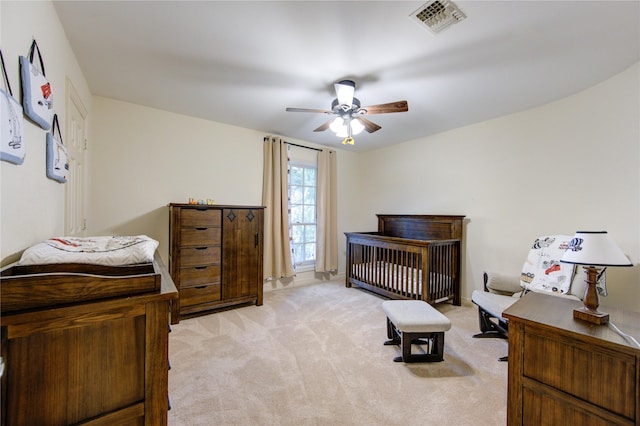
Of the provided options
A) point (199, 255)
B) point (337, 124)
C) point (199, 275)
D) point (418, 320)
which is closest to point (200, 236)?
point (199, 255)

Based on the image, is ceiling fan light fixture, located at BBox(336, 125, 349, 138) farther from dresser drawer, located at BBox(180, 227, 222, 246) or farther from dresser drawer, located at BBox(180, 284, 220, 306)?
dresser drawer, located at BBox(180, 284, 220, 306)

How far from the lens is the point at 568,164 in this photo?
8.38 ft

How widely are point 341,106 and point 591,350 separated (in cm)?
219

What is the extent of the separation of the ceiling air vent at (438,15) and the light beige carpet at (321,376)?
2350 mm

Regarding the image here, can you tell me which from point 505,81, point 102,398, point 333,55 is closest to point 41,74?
point 102,398

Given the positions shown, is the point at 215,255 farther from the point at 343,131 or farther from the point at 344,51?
the point at 344,51

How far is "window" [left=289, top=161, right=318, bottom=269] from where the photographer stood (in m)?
4.19

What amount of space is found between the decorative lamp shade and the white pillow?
1180 millimetres

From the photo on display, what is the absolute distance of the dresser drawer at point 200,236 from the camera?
2789mm

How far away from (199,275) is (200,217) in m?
0.65

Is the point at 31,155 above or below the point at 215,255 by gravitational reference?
above

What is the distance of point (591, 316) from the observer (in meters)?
1.24

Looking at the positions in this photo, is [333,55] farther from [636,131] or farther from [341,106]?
[636,131]

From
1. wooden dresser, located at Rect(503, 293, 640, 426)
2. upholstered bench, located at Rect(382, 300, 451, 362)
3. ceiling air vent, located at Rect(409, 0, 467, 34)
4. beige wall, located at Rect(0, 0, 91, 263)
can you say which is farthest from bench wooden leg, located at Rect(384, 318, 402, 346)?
beige wall, located at Rect(0, 0, 91, 263)
